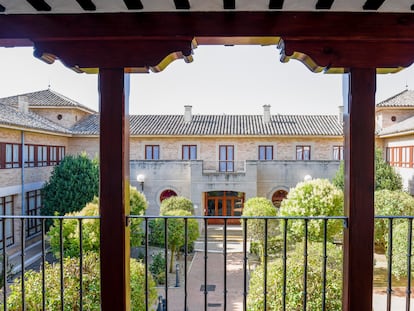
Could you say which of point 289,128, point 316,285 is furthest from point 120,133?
point 289,128

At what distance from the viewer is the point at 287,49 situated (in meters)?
1.87

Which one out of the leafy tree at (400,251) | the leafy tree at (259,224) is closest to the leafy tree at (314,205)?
the leafy tree at (259,224)

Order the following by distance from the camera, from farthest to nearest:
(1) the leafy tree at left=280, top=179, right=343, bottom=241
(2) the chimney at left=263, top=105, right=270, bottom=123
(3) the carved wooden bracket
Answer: (2) the chimney at left=263, top=105, right=270, bottom=123 < (1) the leafy tree at left=280, top=179, right=343, bottom=241 < (3) the carved wooden bracket

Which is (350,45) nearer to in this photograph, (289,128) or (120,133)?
(120,133)

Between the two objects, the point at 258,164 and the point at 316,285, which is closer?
the point at 316,285

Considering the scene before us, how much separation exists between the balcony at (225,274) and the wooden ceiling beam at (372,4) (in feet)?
3.83

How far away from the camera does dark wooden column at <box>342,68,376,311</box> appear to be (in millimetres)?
1924

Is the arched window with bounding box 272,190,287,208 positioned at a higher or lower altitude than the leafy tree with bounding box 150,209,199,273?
higher

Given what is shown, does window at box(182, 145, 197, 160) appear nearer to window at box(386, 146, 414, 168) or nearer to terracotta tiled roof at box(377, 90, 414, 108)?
window at box(386, 146, 414, 168)

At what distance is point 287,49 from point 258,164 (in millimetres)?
13280

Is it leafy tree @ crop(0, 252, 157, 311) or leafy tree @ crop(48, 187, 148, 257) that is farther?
leafy tree @ crop(48, 187, 148, 257)

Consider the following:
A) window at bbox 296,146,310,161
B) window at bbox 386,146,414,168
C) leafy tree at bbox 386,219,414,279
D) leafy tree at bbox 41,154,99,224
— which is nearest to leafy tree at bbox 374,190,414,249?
leafy tree at bbox 386,219,414,279

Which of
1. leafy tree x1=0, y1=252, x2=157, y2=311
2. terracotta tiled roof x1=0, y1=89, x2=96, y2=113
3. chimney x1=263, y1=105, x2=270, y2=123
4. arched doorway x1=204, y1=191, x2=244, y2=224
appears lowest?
arched doorway x1=204, y1=191, x2=244, y2=224

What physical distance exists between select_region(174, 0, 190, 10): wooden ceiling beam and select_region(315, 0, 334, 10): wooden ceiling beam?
68 centimetres
